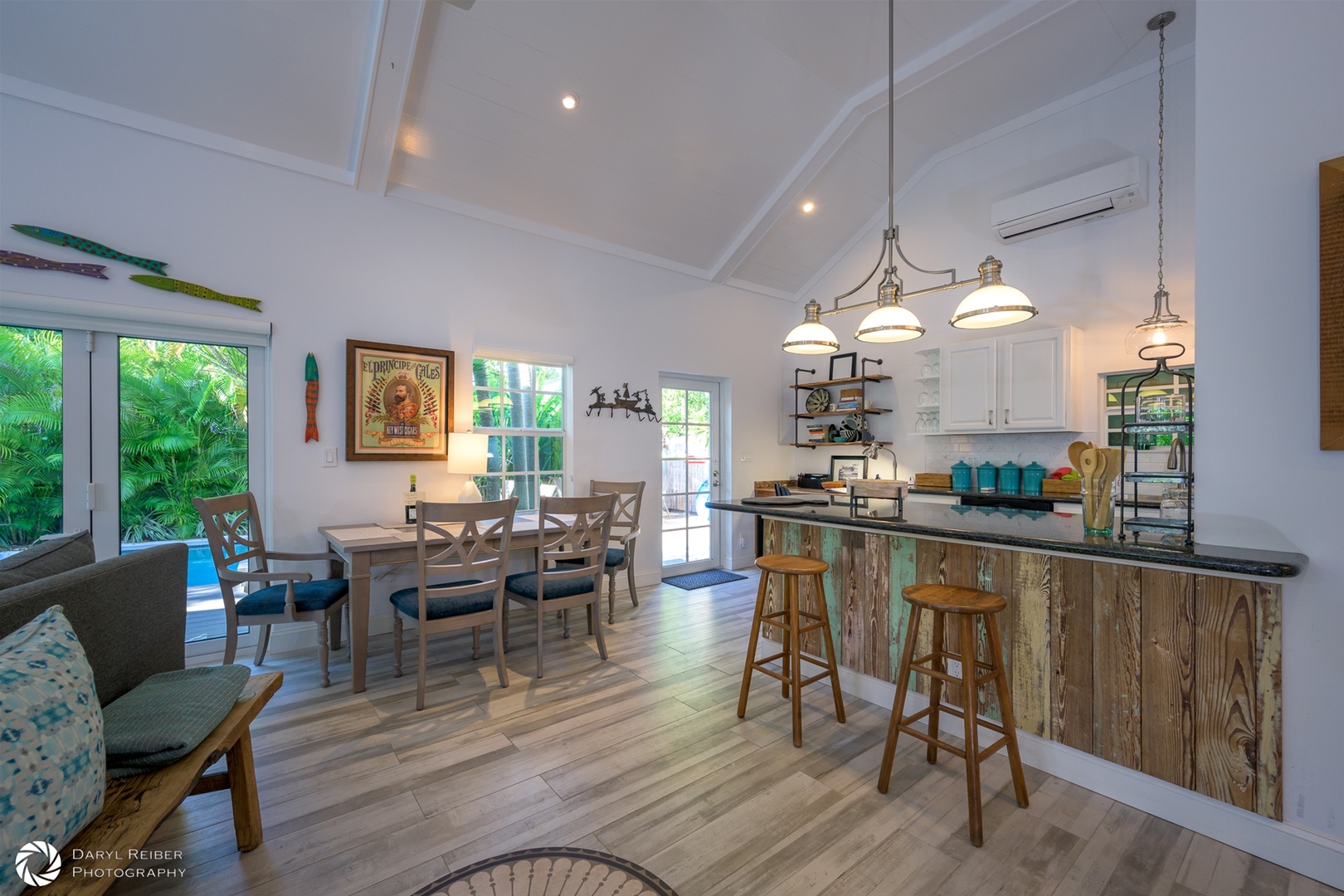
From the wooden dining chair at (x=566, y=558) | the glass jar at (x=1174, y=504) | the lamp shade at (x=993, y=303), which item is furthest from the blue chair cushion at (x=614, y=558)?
the glass jar at (x=1174, y=504)

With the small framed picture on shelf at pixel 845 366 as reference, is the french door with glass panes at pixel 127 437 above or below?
below

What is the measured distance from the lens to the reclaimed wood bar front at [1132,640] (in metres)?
1.73

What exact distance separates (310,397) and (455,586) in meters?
1.61

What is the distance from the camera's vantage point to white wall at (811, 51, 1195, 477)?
3846 millimetres

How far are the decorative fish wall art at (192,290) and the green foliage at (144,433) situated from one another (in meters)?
0.31

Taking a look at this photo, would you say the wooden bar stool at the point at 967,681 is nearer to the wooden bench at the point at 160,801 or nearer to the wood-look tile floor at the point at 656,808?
the wood-look tile floor at the point at 656,808

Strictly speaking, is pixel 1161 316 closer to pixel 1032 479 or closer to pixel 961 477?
pixel 1032 479

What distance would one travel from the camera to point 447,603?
2916mm

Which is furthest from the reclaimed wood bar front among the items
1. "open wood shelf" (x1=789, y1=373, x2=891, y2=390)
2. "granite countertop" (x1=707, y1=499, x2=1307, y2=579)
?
"open wood shelf" (x1=789, y1=373, x2=891, y2=390)

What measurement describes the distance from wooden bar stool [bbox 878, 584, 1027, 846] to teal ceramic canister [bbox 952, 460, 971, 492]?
2.84m

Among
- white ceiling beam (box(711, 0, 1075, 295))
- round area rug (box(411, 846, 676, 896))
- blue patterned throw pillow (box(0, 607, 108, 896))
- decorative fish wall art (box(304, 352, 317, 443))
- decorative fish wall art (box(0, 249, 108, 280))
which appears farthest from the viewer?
decorative fish wall art (box(304, 352, 317, 443))

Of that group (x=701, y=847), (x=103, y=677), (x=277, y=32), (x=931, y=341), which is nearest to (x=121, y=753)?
(x=103, y=677)

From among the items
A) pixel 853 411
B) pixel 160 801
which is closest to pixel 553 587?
pixel 160 801

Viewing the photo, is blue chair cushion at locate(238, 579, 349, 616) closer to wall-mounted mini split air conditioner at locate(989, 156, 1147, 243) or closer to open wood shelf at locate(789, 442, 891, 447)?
open wood shelf at locate(789, 442, 891, 447)
